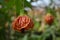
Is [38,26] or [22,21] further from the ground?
[22,21]

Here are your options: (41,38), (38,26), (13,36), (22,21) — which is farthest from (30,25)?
(38,26)

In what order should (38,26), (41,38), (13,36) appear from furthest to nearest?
(38,26) < (13,36) < (41,38)

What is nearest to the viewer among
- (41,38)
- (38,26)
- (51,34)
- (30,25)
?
(30,25)

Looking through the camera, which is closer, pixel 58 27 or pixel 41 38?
pixel 41 38

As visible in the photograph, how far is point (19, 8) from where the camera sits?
996mm

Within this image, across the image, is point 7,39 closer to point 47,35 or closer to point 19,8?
point 47,35

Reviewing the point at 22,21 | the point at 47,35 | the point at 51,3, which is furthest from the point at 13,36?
the point at 22,21

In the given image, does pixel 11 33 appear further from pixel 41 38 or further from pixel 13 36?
pixel 41 38

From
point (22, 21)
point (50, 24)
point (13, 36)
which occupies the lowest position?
point (13, 36)

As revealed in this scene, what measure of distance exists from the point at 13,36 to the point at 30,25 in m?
0.99

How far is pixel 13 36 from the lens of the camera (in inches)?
77.2

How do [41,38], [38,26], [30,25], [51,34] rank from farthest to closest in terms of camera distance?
[38,26] < [51,34] < [41,38] < [30,25]

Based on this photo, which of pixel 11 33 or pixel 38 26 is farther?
pixel 38 26

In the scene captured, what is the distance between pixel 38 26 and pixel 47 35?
456 millimetres
